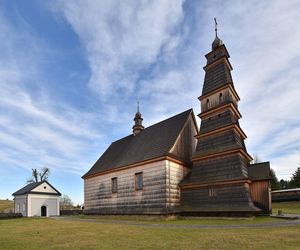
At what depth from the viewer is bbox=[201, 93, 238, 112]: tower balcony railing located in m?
21.6

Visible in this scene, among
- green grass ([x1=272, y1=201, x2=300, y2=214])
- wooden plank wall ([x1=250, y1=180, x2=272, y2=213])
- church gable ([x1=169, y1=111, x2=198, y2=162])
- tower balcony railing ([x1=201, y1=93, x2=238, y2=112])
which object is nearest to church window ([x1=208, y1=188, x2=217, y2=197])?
wooden plank wall ([x1=250, y1=180, x2=272, y2=213])

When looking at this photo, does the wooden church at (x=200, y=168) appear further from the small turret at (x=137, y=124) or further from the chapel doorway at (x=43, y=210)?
the chapel doorway at (x=43, y=210)

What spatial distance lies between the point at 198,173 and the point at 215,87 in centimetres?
769

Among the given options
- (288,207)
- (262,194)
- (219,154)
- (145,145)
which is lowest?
(288,207)

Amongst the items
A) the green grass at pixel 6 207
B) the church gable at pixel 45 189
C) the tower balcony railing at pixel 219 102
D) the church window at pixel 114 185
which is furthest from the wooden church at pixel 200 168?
the green grass at pixel 6 207

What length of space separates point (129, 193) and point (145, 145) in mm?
4903

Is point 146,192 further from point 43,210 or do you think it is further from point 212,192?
point 43,210

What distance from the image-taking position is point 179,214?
21047mm

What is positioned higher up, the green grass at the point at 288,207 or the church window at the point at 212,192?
the church window at the point at 212,192

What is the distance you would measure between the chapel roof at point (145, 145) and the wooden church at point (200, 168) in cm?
10

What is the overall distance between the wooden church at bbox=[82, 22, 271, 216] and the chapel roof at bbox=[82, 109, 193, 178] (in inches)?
4.0

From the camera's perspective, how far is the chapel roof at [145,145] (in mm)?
22881

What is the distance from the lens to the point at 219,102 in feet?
72.5

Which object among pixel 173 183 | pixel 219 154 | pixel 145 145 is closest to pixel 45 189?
pixel 145 145
